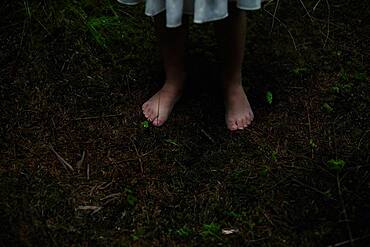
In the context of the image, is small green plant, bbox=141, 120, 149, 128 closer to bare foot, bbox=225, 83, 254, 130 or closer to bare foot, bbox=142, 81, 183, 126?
bare foot, bbox=142, 81, 183, 126

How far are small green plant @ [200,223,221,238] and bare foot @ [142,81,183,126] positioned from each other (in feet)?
1.44

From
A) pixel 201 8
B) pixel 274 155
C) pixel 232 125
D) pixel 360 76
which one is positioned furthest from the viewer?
pixel 360 76

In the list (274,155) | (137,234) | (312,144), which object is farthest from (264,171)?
(137,234)

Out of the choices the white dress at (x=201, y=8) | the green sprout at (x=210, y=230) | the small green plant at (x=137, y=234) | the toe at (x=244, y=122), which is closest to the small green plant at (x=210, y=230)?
the green sprout at (x=210, y=230)

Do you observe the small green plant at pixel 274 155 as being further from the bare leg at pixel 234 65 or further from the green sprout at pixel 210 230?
the green sprout at pixel 210 230

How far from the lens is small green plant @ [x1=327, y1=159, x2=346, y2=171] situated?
1.56m

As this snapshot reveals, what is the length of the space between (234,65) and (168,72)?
220mm

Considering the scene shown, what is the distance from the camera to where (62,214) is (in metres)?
1.49

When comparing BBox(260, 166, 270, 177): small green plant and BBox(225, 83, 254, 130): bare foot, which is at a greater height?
BBox(225, 83, 254, 130): bare foot

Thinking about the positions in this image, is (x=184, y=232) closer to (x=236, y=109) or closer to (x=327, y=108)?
(x=236, y=109)

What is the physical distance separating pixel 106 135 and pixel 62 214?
1.11 ft

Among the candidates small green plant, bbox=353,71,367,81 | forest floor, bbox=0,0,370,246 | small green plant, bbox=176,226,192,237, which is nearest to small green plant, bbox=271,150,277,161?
forest floor, bbox=0,0,370,246

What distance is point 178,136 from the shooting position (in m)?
1.73

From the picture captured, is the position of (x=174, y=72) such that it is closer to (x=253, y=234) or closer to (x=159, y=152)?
(x=159, y=152)
